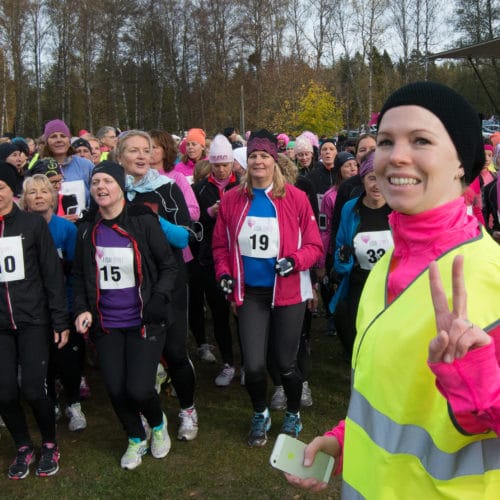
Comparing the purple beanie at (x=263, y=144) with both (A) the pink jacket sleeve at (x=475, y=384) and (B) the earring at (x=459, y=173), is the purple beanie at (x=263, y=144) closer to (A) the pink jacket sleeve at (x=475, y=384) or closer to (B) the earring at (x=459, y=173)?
(B) the earring at (x=459, y=173)

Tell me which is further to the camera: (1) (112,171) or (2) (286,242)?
(2) (286,242)

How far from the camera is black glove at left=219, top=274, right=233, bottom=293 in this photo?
3.93 meters

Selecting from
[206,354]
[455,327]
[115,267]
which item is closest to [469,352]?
[455,327]

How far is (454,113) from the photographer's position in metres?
1.28

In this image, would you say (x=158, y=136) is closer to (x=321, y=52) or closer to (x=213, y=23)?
(x=321, y=52)

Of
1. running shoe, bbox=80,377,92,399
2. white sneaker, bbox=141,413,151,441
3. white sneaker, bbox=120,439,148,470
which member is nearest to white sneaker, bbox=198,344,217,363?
running shoe, bbox=80,377,92,399

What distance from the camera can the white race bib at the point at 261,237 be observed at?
3.93 meters

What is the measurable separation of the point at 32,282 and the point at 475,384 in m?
3.32

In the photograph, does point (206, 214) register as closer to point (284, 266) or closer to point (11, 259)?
point (284, 266)

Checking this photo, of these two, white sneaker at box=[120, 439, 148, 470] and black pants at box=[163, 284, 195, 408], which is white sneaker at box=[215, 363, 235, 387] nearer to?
black pants at box=[163, 284, 195, 408]

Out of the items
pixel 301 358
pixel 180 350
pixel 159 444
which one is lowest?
pixel 159 444

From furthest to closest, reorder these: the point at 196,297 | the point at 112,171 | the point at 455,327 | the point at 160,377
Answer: the point at 196,297
the point at 160,377
the point at 112,171
the point at 455,327

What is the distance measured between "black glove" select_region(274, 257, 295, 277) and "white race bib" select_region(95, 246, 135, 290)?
3.40 ft

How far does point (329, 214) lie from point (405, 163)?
15.8 feet
